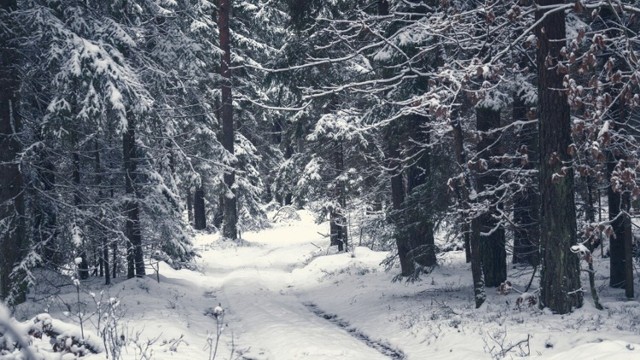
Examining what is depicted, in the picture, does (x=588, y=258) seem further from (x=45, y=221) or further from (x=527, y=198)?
(x=45, y=221)

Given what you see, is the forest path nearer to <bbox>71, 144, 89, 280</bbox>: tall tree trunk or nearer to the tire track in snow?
the tire track in snow

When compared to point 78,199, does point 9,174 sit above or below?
above

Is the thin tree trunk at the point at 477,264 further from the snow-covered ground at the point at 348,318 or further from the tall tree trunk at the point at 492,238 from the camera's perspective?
the tall tree trunk at the point at 492,238

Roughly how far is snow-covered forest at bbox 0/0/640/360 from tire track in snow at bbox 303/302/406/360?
0.08 meters

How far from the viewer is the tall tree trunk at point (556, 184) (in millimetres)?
9312

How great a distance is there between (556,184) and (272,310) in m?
7.61

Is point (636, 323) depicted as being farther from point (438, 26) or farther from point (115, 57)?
point (115, 57)

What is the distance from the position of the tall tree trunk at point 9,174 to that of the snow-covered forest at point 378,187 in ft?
0.15

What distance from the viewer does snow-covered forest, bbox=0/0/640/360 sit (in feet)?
28.5

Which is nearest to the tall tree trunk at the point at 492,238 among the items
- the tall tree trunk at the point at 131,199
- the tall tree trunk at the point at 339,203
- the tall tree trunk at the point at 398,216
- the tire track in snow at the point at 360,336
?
Answer: the tall tree trunk at the point at 398,216

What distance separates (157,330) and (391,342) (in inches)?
177

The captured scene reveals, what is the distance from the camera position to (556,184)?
9375 millimetres

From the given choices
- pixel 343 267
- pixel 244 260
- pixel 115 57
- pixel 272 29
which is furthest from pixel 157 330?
pixel 272 29

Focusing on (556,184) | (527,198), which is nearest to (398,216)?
(527,198)
